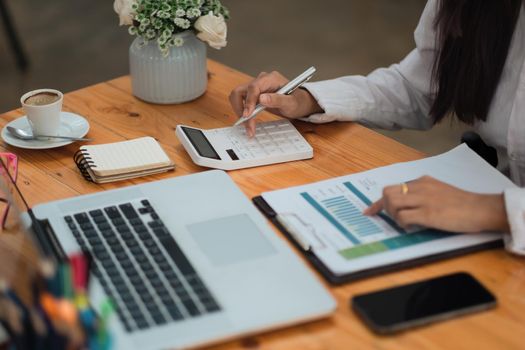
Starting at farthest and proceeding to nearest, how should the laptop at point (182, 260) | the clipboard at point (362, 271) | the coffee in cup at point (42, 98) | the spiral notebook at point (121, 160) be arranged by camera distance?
the coffee in cup at point (42, 98)
the spiral notebook at point (121, 160)
the clipboard at point (362, 271)
the laptop at point (182, 260)

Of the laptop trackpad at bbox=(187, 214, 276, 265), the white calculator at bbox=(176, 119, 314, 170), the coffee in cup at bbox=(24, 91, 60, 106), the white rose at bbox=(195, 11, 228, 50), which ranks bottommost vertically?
the laptop trackpad at bbox=(187, 214, 276, 265)

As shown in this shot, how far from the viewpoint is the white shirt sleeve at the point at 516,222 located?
1.06m

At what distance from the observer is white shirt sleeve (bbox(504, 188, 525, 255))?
3.47 ft

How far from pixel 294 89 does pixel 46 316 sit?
2.79 feet

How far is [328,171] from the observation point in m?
1.30

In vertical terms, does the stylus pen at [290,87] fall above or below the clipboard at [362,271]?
above

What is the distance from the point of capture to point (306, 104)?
4.74ft

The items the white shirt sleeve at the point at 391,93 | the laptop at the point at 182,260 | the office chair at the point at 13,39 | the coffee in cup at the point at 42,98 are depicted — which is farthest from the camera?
the office chair at the point at 13,39

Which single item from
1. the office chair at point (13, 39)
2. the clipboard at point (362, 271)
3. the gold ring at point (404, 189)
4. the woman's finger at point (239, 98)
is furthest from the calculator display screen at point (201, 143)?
the office chair at point (13, 39)

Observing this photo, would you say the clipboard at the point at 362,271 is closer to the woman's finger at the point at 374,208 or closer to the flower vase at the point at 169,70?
the woman's finger at the point at 374,208

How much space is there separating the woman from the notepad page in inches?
7.2

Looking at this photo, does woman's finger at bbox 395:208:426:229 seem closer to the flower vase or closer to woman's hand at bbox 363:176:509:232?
woman's hand at bbox 363:176:509:232

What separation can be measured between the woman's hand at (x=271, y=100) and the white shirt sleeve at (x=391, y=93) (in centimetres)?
2

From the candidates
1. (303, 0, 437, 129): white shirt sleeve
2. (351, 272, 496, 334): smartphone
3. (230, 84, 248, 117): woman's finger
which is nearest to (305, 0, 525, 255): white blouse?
(303, 0, 437, 129): white shirt sleeve
